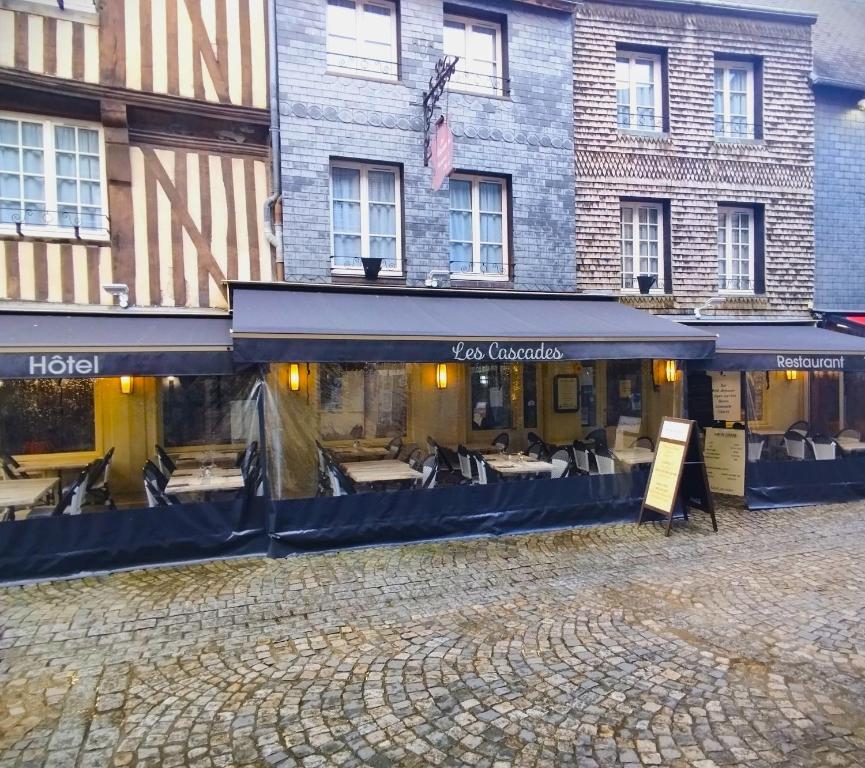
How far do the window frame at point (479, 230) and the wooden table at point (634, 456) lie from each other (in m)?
3.10

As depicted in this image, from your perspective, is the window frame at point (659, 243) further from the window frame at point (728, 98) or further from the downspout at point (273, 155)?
the downspout at point (273, 155)

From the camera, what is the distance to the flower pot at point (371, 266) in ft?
26.4

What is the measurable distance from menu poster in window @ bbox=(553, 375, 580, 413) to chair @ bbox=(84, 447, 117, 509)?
280 inches

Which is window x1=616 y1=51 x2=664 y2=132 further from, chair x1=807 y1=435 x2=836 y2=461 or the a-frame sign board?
chair x1=807 y1=435 x2=836 y2=461

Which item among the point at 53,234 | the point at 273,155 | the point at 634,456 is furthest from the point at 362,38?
the point at 634,456

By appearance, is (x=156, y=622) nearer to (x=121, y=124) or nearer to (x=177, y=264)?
(x=177, y=264)

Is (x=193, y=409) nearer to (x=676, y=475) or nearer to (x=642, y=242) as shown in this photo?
(x=676, y=475)

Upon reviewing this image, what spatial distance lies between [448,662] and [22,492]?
16.9 ft

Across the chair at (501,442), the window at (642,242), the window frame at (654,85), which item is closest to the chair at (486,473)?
the chair at (501,442)

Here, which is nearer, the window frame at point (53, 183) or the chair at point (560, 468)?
the window frame at point (53, 183)

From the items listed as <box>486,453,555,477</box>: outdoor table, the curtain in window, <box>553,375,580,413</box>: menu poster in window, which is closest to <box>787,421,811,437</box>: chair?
<box>553,375,580,413</box>: menu poster in window

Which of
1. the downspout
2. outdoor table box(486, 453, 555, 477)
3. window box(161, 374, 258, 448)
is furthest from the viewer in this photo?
window box(161, 374, 258, 448)

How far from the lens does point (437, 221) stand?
8539 millimetres

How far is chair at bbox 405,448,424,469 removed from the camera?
7883 millimetres
